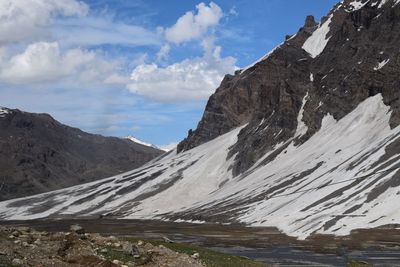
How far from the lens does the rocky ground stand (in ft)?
102

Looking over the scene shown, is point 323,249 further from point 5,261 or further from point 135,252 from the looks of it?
point 5,261

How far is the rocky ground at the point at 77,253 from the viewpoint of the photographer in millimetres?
31031

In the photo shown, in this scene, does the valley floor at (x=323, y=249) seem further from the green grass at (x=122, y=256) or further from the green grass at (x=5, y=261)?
the green grass at (x=5, y=261)

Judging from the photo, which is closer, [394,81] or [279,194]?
[279,194]

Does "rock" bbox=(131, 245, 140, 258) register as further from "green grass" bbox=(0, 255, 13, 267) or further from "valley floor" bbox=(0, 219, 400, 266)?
"green grass" bbox=(0, 255, 13, 267)

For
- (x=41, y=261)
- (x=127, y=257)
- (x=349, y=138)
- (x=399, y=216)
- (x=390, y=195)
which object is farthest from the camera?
(x=349, y=138)

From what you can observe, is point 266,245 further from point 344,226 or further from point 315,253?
point 344,226

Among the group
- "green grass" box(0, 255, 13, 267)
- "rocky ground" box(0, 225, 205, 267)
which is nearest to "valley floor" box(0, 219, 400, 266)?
"rocky ground" box(0, 225, 205, 267)

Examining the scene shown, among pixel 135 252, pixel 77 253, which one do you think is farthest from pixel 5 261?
pixel 135 252

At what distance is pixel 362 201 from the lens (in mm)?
120812

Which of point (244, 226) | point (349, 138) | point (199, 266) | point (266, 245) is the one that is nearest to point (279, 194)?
point (244, 226)

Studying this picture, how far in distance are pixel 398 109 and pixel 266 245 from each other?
104310mm

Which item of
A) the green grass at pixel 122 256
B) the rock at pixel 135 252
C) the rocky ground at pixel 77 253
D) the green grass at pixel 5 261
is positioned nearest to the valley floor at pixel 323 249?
the rocky ground at pixel 77 253

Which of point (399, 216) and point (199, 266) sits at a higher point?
point (199, 266)
